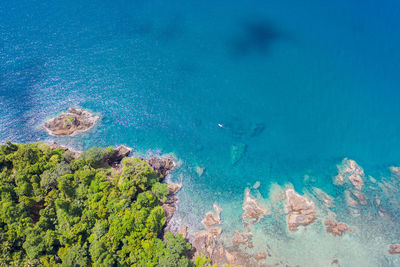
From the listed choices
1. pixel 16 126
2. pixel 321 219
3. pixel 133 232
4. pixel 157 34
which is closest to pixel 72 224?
pixel 133 232

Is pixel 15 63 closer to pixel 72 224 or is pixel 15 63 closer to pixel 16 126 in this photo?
pixel 16 126

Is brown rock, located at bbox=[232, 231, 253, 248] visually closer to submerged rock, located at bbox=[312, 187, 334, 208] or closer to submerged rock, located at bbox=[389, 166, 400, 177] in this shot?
submerged rock, located at bbox=[312, 187, 334, 208]

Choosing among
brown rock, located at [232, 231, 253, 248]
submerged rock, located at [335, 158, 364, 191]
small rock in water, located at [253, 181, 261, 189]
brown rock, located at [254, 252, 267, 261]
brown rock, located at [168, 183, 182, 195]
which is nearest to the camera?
brown rock, located at [254, 252, 267, 261]

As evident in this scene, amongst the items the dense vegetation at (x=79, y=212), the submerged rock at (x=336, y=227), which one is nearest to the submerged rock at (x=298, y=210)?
the submerged rock at (x=336, y=227)

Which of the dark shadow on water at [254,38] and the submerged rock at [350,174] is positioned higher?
the dark shadow on water at [254,38]

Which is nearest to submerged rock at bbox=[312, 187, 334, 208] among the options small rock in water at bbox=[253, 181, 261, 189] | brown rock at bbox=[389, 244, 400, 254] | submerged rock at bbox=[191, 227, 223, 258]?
small rock in water at bbox=[253, 181, 261, 189]

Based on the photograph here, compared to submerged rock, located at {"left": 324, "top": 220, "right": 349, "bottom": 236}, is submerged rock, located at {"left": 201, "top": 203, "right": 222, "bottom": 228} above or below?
above

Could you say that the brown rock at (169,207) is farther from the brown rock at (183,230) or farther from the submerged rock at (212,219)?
the submerged rock at (212,219)
